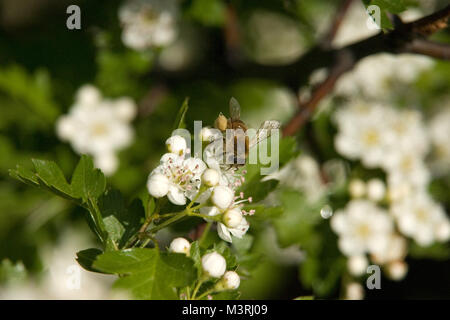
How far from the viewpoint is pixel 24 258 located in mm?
1462

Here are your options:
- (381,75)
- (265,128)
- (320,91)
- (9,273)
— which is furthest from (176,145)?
(381,75)

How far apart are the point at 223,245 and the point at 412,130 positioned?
1.00m

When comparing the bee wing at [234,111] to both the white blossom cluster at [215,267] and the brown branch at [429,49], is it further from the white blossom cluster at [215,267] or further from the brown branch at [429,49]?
the brown branch at [429,49]

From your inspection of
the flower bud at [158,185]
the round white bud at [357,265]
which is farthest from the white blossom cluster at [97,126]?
the flower bud at [158,185]

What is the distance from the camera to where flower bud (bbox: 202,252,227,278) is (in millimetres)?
746

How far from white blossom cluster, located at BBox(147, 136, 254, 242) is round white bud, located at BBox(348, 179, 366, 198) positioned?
618 millimetres

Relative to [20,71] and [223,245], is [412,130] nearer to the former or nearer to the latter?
[223,245]

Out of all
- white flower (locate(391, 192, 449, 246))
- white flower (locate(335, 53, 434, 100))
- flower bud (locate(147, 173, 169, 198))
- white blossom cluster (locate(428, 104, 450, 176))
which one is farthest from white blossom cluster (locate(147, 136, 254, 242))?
white blossom cluster (locate(428, 104, 450, 176))

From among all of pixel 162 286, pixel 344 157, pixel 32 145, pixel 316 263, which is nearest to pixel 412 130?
pixel 344 157

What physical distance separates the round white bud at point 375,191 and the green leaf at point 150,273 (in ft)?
2.70

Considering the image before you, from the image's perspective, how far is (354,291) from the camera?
130 centimetres

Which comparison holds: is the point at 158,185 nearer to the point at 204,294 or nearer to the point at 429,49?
the point at 204,294

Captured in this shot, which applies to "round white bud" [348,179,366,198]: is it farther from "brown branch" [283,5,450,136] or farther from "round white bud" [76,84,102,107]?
"round white bud" [76,84,102,107]

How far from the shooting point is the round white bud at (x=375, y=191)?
1.40m
